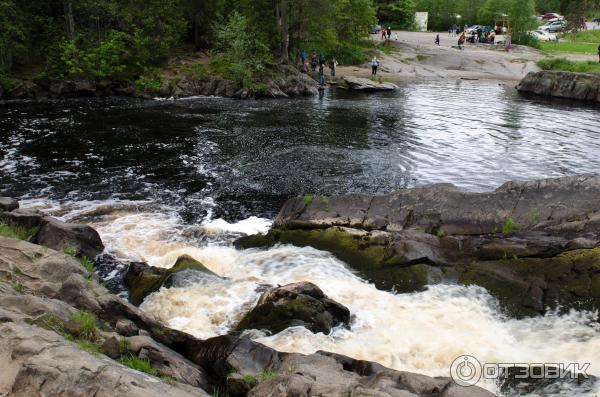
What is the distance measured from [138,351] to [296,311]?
3.51 m

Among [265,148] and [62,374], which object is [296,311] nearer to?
[62,374]

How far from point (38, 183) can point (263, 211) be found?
29.9ft

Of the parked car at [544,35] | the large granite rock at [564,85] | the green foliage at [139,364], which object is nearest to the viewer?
the green foliage at [139,364]

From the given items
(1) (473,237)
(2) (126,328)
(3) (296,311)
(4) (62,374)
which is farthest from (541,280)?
(4) (62,374)

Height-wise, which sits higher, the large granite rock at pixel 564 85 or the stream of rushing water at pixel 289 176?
the large granite rock at pixel 564 85

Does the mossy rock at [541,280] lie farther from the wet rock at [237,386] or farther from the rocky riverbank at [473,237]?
the wet rock at [237,386]

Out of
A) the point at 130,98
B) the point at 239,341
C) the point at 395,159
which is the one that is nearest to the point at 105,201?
the point at 239,341

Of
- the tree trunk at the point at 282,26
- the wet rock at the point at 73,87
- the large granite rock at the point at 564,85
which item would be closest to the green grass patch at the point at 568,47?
the large granite rock at the point at 564,85

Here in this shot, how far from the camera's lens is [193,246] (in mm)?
15109

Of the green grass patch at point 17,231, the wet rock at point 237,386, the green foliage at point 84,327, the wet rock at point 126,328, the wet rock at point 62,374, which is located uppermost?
the wet rock at point 62,374

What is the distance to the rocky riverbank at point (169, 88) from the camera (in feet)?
127

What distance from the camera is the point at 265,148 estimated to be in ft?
84.6

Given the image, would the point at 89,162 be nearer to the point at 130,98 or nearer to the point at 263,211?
the point at 263,211

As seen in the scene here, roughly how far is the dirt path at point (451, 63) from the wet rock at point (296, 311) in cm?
4676
